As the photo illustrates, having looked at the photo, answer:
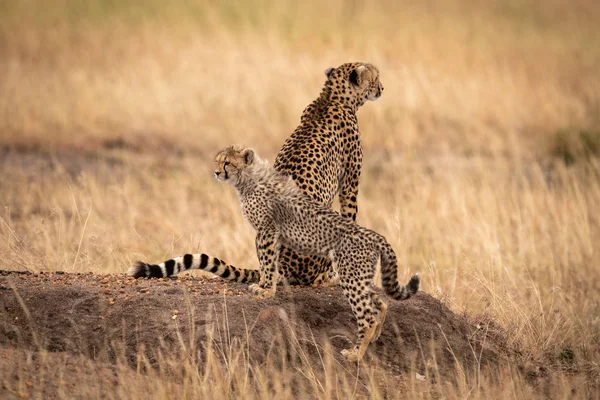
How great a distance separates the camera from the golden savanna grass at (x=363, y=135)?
668 centimetres

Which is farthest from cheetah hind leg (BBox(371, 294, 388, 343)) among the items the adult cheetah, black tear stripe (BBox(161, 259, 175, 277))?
black tear stripe (BBox(161, 259, 175, 277))

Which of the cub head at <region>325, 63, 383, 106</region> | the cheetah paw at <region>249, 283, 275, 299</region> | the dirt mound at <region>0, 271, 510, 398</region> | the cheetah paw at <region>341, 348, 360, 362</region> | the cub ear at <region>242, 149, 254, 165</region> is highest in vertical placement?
the cub head at <region>325, 63, 383, 106</region>

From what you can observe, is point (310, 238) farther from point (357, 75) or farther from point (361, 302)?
point (357, 75)

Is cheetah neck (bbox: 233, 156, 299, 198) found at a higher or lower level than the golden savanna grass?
lower

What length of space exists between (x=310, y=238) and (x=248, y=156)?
0.56m

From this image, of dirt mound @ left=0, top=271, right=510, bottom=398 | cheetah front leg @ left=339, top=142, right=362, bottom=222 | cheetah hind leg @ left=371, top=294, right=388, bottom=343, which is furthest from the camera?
cheetah front leg @ left=339, top=142, right=362, bottom=222

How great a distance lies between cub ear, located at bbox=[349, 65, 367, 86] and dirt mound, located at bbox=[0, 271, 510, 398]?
47.7 inches

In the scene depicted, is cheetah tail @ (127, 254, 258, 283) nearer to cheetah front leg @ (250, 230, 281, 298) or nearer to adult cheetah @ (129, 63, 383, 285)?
adult cheetah @ (129, 63, 383, 285)

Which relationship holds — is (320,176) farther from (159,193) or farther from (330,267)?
(159,193)

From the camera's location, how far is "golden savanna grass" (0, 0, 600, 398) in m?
6.68

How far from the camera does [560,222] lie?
27.8 ft

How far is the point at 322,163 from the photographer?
17.9ft

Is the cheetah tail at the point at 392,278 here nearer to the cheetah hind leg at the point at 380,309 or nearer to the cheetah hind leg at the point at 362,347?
the cheetah hind leg at the point at 380,309

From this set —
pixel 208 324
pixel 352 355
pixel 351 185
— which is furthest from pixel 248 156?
pixel 352 355
